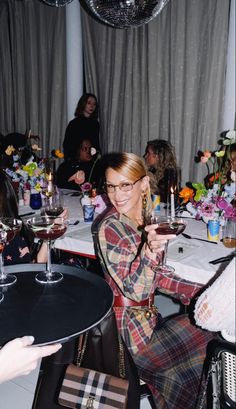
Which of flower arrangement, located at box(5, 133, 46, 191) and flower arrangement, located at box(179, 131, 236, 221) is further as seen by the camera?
flower arrangement, located at box(5, 133, 46, 191)

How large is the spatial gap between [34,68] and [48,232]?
5059mm

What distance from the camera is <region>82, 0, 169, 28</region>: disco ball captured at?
2451 millimetres

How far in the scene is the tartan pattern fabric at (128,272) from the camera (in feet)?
4.88

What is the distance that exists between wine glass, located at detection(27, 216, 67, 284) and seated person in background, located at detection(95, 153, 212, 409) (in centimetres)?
16

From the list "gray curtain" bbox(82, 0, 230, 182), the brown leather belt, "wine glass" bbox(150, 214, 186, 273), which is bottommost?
the brown leather belt

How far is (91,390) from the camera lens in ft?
4.19

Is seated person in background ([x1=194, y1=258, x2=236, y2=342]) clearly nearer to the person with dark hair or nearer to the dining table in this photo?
the dining table

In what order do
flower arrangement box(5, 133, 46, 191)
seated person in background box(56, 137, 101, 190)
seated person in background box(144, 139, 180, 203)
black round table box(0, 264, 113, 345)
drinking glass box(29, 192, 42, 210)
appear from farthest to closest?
seated person in background box(56, 137, 101, 190) → seated person in background box(144, 139, 180, 203) → flower arrangement box(5, 133, 46, 191) → drinking glass box(29, 192, 42, 210) → black round table box(0, 264, 113, 345)

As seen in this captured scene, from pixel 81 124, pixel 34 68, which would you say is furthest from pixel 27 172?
pixel 34 68

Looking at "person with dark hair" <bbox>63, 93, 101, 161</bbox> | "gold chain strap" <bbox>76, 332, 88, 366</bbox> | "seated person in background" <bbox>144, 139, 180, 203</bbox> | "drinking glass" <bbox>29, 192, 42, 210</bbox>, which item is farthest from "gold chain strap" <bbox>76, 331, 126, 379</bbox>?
"person with dark hair" <bbox>63, 93, 101, 161</bbox>

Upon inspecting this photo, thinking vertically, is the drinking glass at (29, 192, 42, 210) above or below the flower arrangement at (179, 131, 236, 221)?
below

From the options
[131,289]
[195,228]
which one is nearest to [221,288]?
[131,289]

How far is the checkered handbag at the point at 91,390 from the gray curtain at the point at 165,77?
3.52 metres

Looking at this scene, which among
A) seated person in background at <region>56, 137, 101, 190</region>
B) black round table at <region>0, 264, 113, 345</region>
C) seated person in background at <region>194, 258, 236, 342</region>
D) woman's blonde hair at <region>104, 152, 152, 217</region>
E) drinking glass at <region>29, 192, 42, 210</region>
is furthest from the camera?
seated person in background at <region>56, 137, 101, 190</region>
